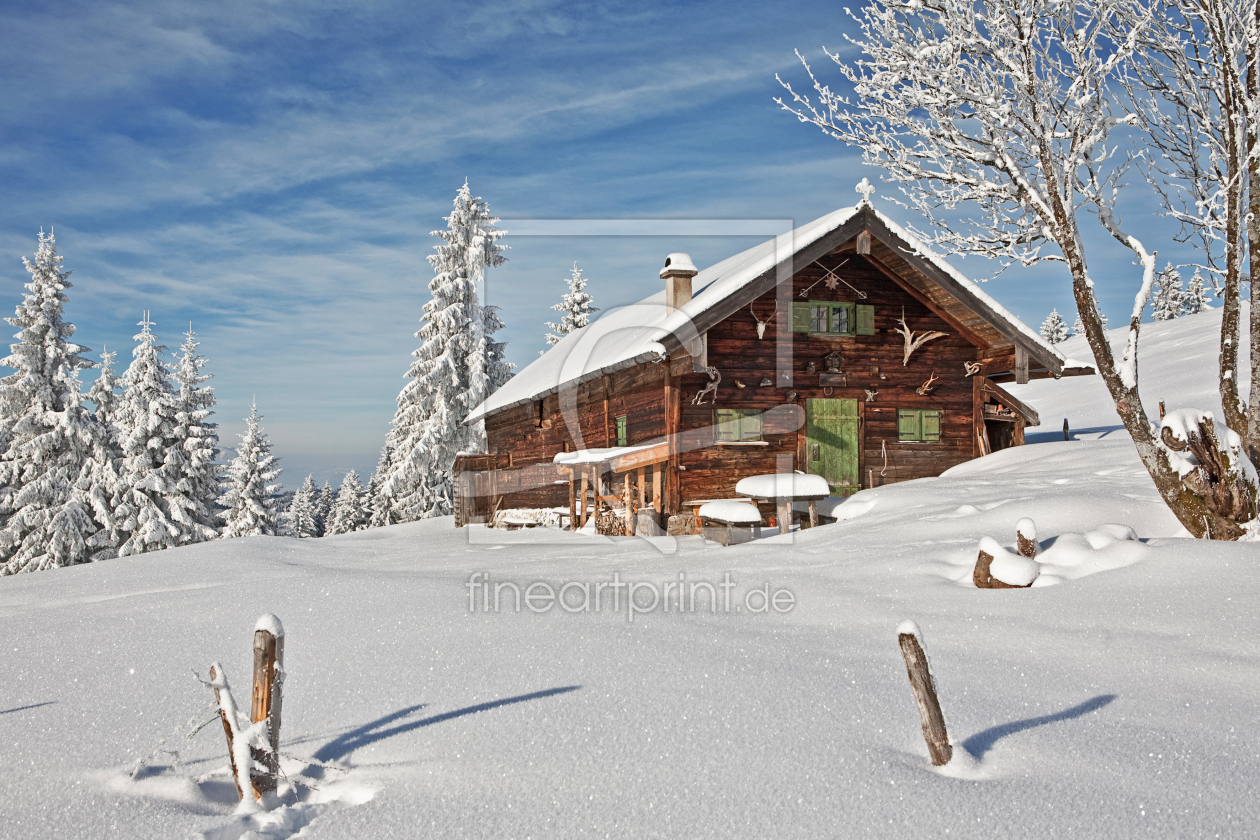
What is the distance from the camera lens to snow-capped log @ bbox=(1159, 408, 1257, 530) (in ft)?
23.4

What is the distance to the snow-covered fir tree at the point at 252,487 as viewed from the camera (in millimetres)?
29234

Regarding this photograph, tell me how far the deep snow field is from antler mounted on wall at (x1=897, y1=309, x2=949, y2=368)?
747 cm

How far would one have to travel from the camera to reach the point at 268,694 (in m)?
3.35

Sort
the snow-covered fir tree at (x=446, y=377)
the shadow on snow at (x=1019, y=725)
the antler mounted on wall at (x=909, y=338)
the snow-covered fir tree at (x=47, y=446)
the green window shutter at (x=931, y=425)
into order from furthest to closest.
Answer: the snow-covered fir tree at (x=446, y=377) < the snow-covered fir tree at (x=47, y=446) < the green window shutter at (x=931, y=425) < the antler mounted on wall at (x=909, y=338) < the shadow on snow at (x=1019, y=725)

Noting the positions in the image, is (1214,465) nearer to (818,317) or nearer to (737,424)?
(737,424)

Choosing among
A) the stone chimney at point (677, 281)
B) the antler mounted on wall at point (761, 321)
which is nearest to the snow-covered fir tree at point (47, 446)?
the stone chimney at point (677, 281)

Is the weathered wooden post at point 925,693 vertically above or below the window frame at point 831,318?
below

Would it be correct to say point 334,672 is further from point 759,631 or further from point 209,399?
point 209,399

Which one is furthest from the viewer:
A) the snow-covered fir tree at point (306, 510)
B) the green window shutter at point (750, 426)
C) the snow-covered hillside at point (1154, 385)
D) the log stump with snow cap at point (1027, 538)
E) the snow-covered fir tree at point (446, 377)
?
the snow-covered fir tree at point (306, 510)

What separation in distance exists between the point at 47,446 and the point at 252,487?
332 inches

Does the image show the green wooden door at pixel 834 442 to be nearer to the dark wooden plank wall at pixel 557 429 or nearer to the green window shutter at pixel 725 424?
the green window shutter at pixel 725 424

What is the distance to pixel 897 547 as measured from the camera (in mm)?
8422

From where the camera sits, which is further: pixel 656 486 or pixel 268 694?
pixel 656 486

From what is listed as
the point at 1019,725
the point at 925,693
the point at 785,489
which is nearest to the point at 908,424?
the point at 785,489
